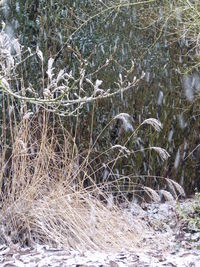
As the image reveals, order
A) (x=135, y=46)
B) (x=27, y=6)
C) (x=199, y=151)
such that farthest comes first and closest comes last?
(x=199, y=151) → (x=135, y=46) → (x=27, y=6)

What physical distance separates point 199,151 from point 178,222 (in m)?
1.71

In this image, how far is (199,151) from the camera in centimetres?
698

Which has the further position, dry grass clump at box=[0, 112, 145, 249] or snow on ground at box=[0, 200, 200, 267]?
dry grass clump at box=[0, 112, 145, 249]

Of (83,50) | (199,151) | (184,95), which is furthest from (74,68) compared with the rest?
(199,151)

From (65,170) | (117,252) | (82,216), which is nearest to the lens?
(117,252)

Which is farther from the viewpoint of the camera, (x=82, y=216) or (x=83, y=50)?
(x=83, y=50)

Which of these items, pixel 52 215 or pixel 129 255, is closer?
pixel 129 255

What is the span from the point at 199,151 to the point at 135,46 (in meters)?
1.59

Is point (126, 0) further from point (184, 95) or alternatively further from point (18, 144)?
point (18, 144)

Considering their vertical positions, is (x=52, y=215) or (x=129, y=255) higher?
(x=52, y=215)

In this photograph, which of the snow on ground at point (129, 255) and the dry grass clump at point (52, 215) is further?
the dry grass clump at point (52, 215)

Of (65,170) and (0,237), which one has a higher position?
(65,170)

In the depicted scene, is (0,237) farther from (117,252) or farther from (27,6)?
(27,6)

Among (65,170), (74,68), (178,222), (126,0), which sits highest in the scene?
(126,0)
